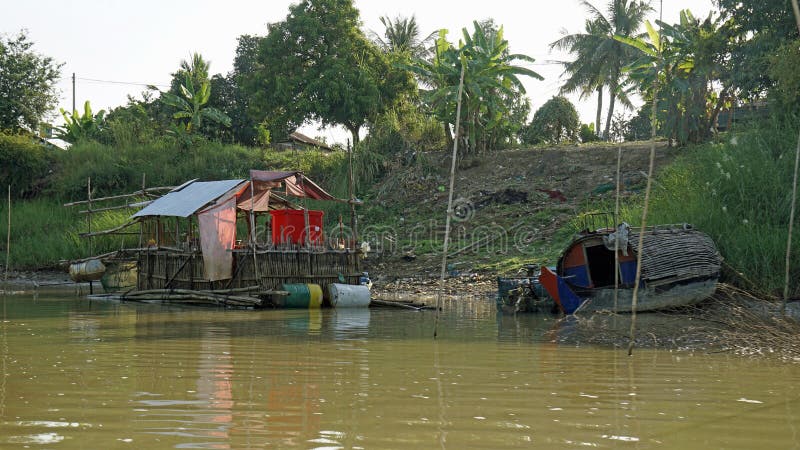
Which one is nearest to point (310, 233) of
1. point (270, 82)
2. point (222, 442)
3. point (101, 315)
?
point (101, 315)

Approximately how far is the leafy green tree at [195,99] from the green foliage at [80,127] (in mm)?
3815

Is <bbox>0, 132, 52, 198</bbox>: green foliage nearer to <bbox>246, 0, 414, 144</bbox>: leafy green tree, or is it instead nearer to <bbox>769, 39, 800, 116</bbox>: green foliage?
<bbox>246, 0, 414, 144</bbox>: leafy green tree

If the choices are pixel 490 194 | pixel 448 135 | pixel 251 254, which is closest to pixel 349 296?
pixel 251 254

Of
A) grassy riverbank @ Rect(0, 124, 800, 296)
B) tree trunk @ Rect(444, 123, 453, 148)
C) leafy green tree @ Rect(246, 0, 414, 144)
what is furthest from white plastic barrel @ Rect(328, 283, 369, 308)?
leafy green tree @ Rect(246, 0, 414, 144)

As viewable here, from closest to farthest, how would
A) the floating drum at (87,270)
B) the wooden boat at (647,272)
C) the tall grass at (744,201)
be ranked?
1. the wooden boat at (647,272)
2. the tall grass at (744,201)
3. the floating drum at (87,270)

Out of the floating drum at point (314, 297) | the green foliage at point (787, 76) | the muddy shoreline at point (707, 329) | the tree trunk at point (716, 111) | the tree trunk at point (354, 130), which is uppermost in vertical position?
the tree trunk at point (354, 130)

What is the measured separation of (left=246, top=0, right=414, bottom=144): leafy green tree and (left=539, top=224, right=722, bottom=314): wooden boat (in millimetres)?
17250

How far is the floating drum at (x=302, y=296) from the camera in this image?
13820mm

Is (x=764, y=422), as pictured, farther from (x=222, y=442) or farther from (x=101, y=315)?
(x=101, y=315)

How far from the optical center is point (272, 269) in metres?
14.5

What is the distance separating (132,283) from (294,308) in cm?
686

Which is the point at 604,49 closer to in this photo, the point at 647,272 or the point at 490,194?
the point at 490,194

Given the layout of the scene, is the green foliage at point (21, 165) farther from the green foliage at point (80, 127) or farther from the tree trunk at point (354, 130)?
the tree trunk at point (354, 130)

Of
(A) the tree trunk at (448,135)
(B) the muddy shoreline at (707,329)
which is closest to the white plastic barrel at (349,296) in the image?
(B) the muddy shoreline at (707,329)
